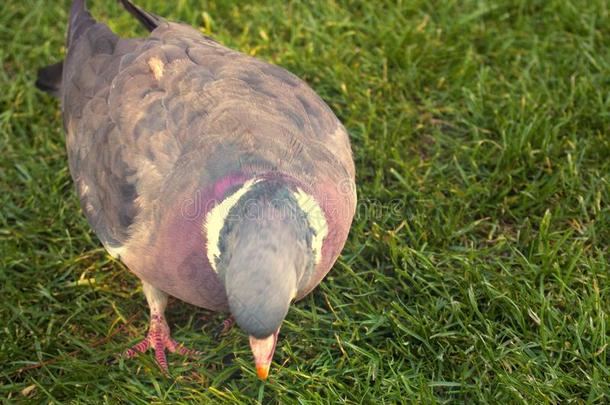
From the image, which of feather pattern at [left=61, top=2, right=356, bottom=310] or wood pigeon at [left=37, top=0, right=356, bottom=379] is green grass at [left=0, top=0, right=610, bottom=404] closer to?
wood pigeon at [left=37, top=0, right=356, bottom=379]

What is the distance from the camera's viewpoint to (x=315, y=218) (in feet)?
9.30

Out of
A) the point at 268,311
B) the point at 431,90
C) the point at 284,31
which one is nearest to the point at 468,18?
the point at 431,90

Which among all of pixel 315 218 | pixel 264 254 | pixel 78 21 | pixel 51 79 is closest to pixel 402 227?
pixel 315 218

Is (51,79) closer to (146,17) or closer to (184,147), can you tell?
(146,17)

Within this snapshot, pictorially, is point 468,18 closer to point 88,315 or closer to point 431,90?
point 431,90

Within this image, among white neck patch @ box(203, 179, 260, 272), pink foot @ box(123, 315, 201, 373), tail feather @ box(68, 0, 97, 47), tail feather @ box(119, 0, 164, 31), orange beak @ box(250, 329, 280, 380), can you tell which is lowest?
pink foot @ box(123, 315, 201, 373)

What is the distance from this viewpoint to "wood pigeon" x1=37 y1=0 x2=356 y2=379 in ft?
8.61

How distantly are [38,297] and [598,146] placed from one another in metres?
3.04

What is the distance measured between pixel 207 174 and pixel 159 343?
1.11 metres

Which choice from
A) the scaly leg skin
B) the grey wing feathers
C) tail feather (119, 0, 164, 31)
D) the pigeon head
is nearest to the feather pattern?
the grey wing feathers

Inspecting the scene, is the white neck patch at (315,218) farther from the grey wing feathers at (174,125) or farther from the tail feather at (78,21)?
the tail feather at (78,21)

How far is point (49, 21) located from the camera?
5.28 meters

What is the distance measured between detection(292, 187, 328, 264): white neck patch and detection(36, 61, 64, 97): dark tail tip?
84.6 inches

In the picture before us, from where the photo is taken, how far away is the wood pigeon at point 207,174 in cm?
→ 262
